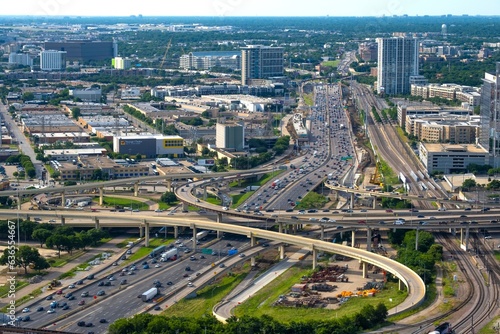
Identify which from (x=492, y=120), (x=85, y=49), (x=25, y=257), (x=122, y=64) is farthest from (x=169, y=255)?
(x=85, y=49)

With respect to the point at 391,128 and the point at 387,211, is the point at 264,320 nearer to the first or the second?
the point at 387,211

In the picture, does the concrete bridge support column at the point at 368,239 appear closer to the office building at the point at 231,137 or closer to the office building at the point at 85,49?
the office building at the point at 231,137

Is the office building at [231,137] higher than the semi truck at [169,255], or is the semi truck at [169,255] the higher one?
the office building at [231,137]

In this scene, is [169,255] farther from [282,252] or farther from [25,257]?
[25,257]

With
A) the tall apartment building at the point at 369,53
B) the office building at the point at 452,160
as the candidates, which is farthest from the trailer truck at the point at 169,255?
the tall apartment building at the point at 369,53

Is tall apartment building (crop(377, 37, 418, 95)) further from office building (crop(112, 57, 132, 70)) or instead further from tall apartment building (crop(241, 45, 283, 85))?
office building (crop(112, 57, 132, 70))

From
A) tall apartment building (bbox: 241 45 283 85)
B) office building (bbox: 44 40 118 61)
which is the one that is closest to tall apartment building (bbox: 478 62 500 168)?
tall apartment building (bbox: 241 45 283 85)
